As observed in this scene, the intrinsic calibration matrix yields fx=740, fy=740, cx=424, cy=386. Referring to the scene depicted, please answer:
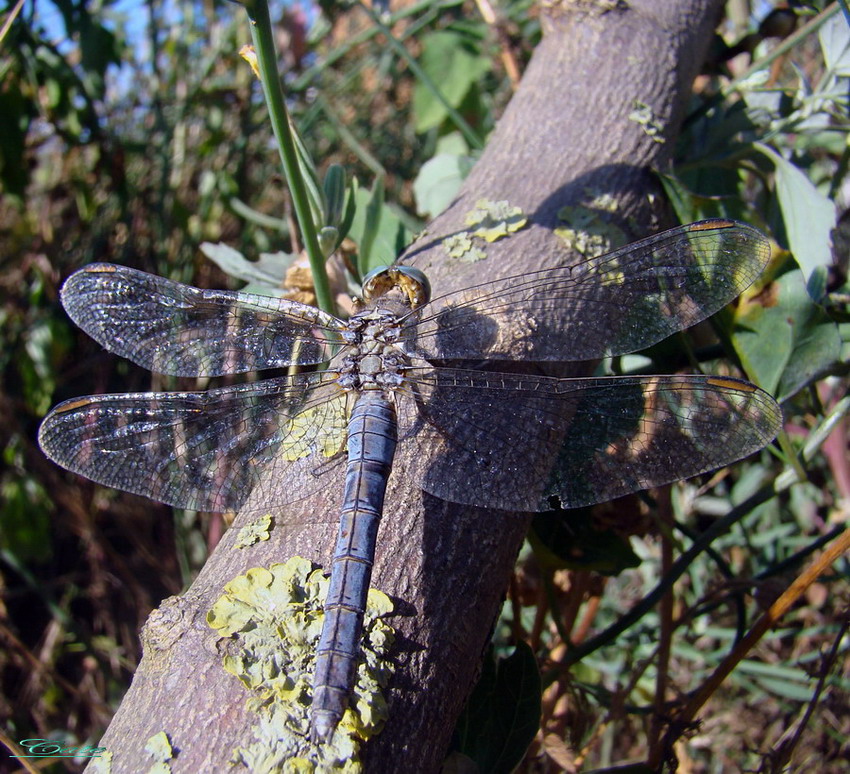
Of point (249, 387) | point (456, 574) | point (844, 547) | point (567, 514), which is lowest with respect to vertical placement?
point (844, 547)

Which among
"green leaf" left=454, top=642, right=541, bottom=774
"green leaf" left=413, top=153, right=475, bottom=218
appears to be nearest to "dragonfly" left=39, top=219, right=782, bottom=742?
"green leaf" left=454, top=642, right=541, bottom=774

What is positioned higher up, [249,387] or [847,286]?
[249,387]

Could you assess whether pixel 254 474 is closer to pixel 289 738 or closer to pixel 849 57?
pixel 289 738

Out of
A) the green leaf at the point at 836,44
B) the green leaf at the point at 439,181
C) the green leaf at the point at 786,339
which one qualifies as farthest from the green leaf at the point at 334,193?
the green leaf at the point at 836,44

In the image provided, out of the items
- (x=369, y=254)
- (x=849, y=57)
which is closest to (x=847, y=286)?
(x=849, y=57)

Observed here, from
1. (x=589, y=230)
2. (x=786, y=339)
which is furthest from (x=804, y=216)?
(x=589, y=230)

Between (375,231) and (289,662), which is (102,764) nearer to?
(289,662)
